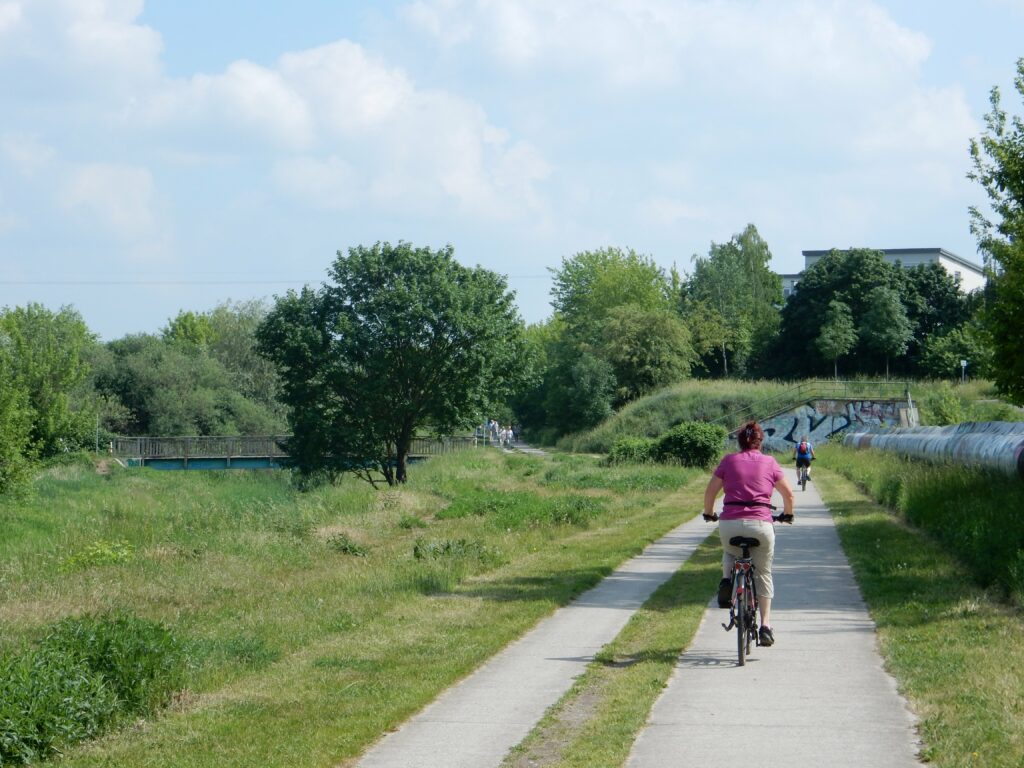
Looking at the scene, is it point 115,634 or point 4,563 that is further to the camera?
point 4,563

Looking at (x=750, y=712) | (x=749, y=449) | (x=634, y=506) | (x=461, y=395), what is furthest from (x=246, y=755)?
(x=461, y=395)

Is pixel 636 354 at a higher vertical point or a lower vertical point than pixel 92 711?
higher

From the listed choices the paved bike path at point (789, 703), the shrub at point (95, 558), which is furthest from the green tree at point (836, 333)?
the paved bike path at point (789, 703)

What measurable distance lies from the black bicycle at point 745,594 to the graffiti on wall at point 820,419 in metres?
59.4

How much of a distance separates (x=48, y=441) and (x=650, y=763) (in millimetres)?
64572

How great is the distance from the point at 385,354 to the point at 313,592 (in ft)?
96.5

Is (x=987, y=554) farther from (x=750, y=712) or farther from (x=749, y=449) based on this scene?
(x=750, y=712)

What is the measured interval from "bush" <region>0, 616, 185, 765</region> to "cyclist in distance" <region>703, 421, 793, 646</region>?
14.6ft

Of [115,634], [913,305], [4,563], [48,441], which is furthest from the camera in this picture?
[913,305]

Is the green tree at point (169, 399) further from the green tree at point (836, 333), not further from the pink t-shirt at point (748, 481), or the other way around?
the pink t-shirt at point (748, 481)

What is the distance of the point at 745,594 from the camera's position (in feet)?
32.0

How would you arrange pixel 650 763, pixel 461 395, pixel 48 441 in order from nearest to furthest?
pixel 650 763 < pixel 461 395 < pixel 48 441

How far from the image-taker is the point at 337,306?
4478 centimetres

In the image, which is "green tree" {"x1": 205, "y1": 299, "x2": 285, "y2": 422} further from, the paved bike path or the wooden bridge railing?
the paved bike path
